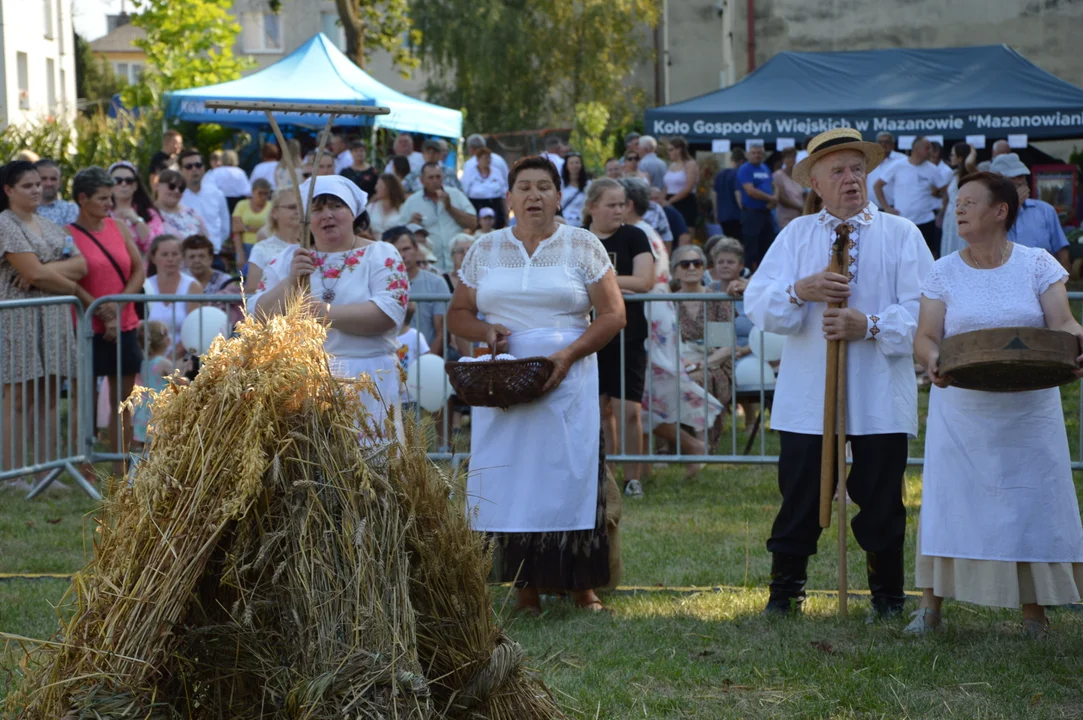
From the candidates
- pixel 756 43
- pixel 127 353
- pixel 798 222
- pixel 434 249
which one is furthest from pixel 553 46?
pixel 798 222

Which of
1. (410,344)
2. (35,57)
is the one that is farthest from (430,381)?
(35,57)

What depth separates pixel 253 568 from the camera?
3281mm

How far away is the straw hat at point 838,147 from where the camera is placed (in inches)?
230

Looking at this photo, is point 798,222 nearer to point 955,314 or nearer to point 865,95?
point 955,314

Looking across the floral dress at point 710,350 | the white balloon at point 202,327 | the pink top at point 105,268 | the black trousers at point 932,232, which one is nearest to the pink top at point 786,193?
the black trousers at point 932,232

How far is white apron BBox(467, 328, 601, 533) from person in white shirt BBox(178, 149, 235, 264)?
9.88 metres

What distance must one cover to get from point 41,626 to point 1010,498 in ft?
13.4

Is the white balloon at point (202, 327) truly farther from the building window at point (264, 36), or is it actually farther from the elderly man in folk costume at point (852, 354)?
the building window at point (264, 36)

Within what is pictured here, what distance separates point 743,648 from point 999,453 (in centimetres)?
132

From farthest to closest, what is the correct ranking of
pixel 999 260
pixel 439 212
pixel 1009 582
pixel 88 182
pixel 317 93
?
pixel 317 93
pixel 439 212
pixel 88 182
pixel 999 260
pixel 1009 582

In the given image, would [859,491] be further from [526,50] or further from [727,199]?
[526,50]

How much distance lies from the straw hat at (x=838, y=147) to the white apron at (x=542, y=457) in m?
1.27

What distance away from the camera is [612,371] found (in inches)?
352

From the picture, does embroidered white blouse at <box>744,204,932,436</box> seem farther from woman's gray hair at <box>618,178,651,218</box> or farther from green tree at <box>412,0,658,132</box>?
green tree at <box>412,0,658,132</box>
